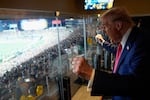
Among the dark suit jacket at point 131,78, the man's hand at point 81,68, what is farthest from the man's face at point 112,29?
the man's hand at point 81,68

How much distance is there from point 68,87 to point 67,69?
264mm

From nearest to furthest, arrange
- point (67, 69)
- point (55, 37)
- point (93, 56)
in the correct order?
point (55, 37) → point (67, 69) → point (93, 56)

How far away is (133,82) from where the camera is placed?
129 centimetres

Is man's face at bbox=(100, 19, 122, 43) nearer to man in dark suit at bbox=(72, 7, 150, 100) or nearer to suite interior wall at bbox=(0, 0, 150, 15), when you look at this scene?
man in dark suit at bbox=(72, 7, 150, 100)

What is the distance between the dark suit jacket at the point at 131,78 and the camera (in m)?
1.28

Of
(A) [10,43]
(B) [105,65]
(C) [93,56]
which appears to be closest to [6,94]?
(A) [10,43]

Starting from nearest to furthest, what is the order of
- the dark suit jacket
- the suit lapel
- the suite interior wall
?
the dark suit jacket < the suit lapel < the suite interior wall

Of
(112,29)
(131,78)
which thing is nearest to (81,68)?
(131,78)

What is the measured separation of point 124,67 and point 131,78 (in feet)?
0.72

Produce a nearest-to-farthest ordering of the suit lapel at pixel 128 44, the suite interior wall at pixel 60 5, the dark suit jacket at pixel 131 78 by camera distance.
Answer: the dark suit jacket at pixel 131 78 → the suit lapel at pixel 128 44 → the suite interior wall at pixel 60 5

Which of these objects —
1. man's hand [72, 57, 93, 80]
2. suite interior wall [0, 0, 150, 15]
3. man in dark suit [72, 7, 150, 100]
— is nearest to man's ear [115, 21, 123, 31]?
man in dark suit [72, 7, 150, 100]

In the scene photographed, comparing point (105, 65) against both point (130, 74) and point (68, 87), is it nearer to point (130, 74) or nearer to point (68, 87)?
point (68, 87)

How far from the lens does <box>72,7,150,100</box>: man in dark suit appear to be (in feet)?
4.23

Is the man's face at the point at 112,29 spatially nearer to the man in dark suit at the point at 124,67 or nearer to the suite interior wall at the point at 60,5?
the man in dark suit at the point at 124,67
